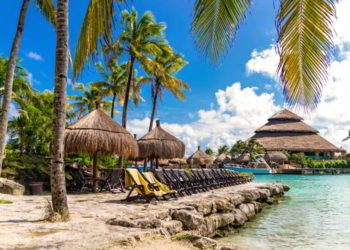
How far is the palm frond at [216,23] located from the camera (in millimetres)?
4406

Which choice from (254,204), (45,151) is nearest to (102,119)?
(45,151)

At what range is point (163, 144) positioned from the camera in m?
14.2

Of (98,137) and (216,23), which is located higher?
(216,23)

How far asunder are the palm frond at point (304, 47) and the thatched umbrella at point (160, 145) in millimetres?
10275

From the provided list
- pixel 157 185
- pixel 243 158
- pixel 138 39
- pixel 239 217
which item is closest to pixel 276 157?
pixel 243 158

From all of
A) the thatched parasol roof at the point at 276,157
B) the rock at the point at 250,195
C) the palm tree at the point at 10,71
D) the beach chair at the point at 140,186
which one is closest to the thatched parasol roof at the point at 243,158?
the thatched parasol roof at the point at 276,157

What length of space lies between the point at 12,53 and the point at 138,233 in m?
7.87

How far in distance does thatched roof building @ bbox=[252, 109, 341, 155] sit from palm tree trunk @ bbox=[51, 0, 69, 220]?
196 feet

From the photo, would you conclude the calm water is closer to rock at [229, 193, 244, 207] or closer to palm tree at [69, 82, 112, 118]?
rock at [229, 193, 244, 207]

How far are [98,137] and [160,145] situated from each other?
168 inches

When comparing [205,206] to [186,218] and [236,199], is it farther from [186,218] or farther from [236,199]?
[236,199]

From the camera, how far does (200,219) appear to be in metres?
6.80

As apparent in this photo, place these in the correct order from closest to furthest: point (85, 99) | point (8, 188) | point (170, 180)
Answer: point (8, 188) → point (170, 180) → point (85, 99)

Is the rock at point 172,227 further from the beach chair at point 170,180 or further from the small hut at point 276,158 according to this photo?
the small hut at point 276,158
